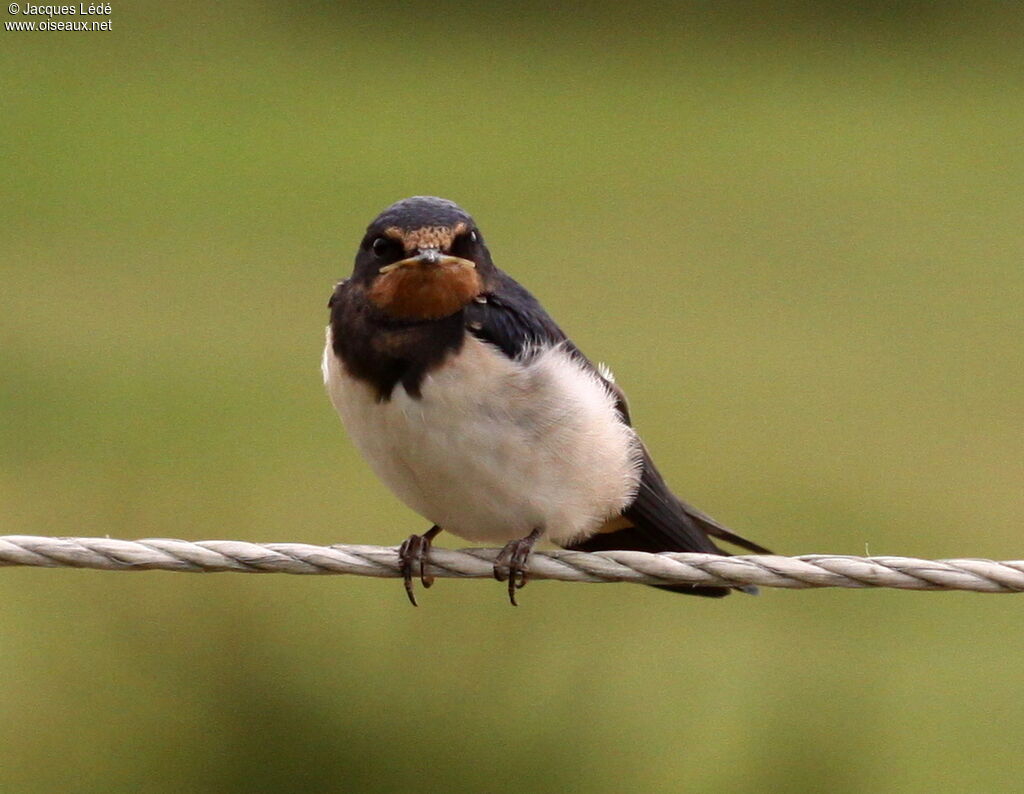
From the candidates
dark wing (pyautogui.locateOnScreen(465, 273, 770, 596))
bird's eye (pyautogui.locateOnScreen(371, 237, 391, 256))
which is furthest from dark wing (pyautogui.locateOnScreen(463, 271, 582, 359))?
bird's eye (pyautogui.locateOnScreen(371, 237, 391, 256))

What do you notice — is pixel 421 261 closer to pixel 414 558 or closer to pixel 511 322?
pixel 511 322

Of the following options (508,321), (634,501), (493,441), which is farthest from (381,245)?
(634,501)

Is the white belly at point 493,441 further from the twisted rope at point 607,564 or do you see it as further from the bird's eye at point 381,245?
the twisted rope at point 607,564

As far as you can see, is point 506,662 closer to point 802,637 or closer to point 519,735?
point 519,735

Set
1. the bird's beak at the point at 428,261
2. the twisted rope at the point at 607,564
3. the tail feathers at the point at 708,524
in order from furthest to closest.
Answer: the tail feathers at the point at 708,524, the bird's beak at the point at 428,261, the twisted rope at the point at 607,564

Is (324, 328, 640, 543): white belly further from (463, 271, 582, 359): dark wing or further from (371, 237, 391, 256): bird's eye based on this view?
(371, 237, 391, 256): bird's eye

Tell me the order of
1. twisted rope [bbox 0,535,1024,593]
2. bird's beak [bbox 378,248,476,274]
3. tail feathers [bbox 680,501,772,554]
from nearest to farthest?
1. twisted rope [bbox 0,535,1024,593]
2. bird's beak [bbox 378,248,476,274]
3. tail feathers [bbox 680,501,772,554]

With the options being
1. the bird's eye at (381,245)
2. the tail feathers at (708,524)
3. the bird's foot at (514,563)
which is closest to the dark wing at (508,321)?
the bird's eye at (381,245)

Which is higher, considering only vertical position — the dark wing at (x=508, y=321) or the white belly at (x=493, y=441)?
the dark wing at (x=508, y=321)
